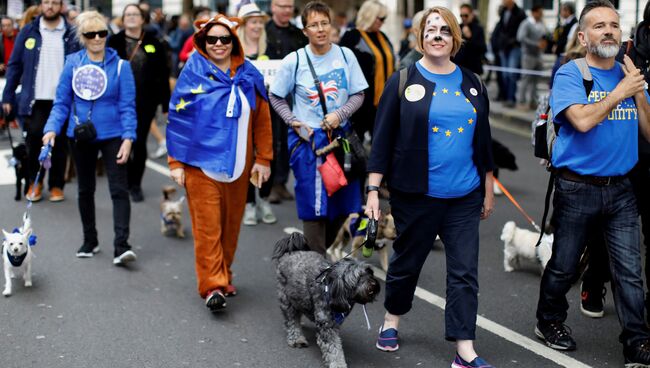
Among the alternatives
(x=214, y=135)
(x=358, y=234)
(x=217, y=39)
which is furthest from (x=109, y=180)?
(x=358, y=234)

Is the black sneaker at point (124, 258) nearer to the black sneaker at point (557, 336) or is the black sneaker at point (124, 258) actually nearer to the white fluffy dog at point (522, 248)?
the white fluffy dog at point (522, 248)

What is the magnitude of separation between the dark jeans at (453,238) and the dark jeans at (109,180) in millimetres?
3078

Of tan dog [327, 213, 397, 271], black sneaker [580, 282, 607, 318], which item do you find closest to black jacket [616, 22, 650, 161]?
black sneaker [580, 282, 607, 318]

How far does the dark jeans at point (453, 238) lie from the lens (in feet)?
16.5

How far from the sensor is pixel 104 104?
7.35 meters

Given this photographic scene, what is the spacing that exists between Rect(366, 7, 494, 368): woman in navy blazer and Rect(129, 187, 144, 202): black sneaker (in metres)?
5.42

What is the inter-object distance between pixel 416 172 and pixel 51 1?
5689 millimetres

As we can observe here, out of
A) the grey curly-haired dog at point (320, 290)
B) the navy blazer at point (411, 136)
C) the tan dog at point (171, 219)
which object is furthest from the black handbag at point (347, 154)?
the tan dog at point (171, 219)

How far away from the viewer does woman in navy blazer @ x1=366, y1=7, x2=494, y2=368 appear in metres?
4.92

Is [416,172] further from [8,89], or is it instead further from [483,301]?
[8,89]

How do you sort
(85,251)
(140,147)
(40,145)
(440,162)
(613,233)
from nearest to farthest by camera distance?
1. (440,162)
2. (613,233)
3. (85,251)
4. (40,145)
5. (140,147)

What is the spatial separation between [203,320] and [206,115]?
54.5 inches

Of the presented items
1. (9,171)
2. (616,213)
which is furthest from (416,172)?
(9,171)

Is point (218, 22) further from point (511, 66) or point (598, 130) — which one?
point (511, 66)
